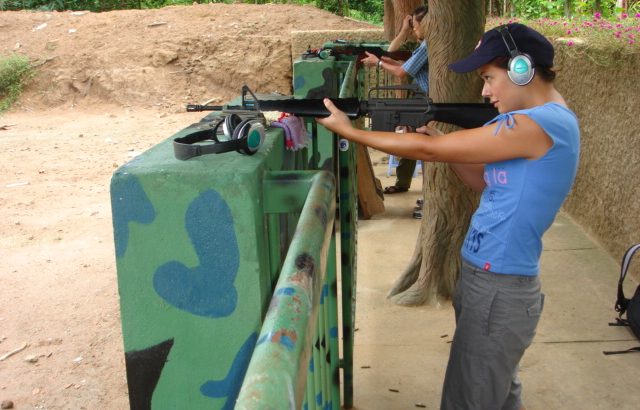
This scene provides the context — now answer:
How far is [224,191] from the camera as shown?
4.65 ft

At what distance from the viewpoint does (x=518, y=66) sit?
2021 mm

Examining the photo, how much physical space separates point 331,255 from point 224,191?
0.44 meters

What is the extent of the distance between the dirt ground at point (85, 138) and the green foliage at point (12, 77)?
7.8 inches

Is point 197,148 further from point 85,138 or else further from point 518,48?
point 85,138

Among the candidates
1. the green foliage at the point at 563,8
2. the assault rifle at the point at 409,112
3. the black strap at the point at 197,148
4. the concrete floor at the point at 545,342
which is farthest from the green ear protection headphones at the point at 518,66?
the green foliage at the point at 563,8

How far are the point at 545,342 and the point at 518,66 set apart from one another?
217cm

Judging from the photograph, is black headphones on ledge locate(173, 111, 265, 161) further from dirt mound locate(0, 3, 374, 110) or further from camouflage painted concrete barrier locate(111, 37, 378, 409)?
dirt mound locate(0, 3, 374, 110)

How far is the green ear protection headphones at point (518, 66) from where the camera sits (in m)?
2.01

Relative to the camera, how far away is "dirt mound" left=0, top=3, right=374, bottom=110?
1261 cm

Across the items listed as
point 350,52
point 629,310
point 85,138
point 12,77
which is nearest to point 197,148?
point 629,310

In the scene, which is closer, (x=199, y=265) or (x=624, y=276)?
(x=199, y=265)

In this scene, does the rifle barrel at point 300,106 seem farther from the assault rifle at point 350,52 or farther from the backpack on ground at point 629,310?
the assault rifle at point 350,52

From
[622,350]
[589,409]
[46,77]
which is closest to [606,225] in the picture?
[622,350]

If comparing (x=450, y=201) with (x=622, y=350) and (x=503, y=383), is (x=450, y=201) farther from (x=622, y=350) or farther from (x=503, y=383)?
(x=503, y=383)
